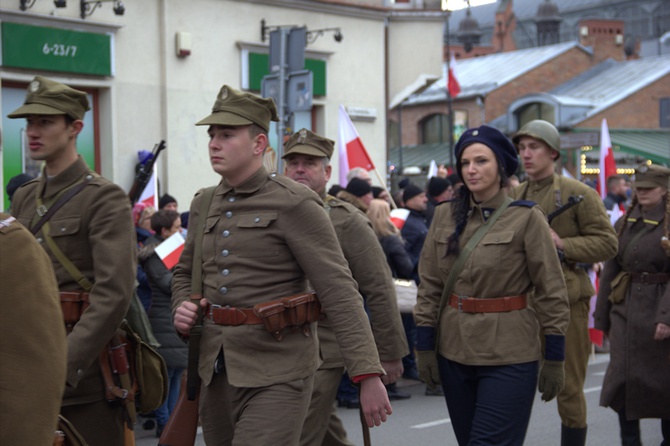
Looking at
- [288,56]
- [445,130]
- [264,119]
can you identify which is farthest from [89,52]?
[445,130]

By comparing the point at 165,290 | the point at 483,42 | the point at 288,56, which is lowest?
the point at 165,290

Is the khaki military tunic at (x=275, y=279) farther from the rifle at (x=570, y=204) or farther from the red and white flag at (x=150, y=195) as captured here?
the red and white flag at (x=150, y=195)

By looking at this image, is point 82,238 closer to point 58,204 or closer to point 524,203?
point 58,204

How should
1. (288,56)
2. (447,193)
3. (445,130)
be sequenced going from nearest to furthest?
1. (288,56)
2. (447,193)
3. (445,130)

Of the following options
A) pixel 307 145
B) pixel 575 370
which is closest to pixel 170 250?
pixel 307 145

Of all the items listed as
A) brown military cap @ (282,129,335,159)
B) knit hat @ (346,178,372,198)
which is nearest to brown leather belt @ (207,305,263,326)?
brown military cap @ (282,129,335,159)

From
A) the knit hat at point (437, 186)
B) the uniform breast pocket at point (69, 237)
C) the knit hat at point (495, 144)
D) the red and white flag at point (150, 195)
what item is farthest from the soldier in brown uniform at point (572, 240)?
the knit hat at point (437, 186)

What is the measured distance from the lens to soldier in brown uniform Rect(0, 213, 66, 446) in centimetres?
254

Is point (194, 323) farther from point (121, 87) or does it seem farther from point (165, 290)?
point (121, 87)

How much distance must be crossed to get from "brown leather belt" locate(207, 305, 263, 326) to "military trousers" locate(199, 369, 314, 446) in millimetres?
204

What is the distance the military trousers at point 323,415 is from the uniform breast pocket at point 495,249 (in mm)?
995

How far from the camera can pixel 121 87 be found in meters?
14.8

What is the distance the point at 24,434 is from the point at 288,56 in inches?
346

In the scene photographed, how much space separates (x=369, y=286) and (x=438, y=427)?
343 centimetres
